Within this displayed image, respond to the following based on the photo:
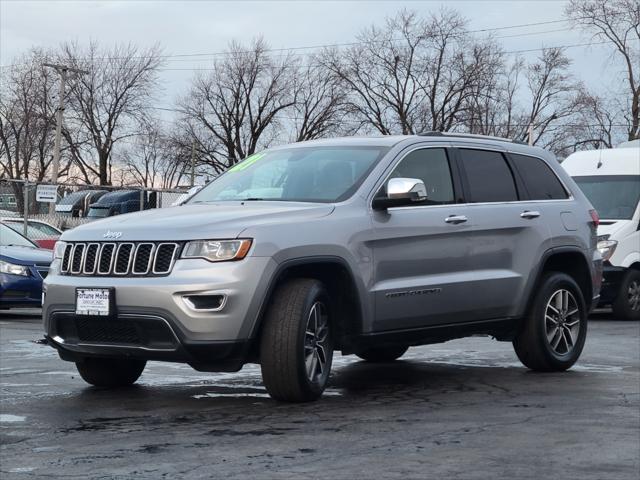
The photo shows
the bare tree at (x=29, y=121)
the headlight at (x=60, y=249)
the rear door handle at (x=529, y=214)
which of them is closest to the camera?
the headlight at (x=60, y=249)

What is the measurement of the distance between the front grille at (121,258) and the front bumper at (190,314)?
61mm

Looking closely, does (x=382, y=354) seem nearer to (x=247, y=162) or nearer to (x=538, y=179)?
(x=538, y=179)

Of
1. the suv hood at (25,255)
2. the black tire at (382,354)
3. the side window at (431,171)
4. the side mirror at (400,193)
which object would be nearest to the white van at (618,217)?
the black tire at (382,354)

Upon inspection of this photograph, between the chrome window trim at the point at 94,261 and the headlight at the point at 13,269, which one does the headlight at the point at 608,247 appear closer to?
the headlight at the point at 13,269

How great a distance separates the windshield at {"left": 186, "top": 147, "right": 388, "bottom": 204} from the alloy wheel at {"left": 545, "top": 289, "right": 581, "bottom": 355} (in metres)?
2.03

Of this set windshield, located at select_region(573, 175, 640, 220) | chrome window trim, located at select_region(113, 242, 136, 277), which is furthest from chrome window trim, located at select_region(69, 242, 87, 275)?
windshield, located at select_region(573, 175, 640, 220)

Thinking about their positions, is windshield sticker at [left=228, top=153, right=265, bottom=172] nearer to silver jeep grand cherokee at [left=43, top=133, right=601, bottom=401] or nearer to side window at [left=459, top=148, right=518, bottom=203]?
silver jeep grand cherokee at [left=43, top=133, right=601, bottom=401]

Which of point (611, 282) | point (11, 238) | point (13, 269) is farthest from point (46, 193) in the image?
point (611, 282)

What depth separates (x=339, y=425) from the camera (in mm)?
6566

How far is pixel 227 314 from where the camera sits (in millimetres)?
7043

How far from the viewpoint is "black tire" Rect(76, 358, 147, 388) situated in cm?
825

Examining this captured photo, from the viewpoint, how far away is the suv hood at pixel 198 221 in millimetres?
7172

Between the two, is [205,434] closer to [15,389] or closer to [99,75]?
[15,389]

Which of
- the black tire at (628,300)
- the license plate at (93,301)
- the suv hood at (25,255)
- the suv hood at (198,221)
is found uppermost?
the suv hood at (198,221)
